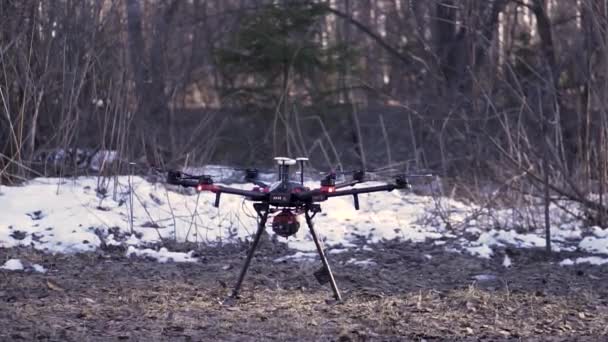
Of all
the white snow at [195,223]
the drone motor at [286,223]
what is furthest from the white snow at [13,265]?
the drone motor at [286,223]

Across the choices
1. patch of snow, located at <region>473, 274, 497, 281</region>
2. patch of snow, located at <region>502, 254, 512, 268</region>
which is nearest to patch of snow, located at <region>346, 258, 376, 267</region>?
patch of snow, located at <region>473, 274, 497, 281</region>

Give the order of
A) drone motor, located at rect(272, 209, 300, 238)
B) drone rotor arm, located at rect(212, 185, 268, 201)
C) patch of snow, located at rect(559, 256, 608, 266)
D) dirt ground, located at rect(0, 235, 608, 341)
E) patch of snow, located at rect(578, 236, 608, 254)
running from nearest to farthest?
1. dirt ground, located at rect(0, 235, 608, 341)
2. drone rotor arm, located at rect(212, 185, 268, 201)
3. drone motor, located at rect(272, 209, 300, 238)
4. patch of snow, located at rect(559, 256, 608, 266)
5. patch of snow, located at rect(578, 236, 608, 254)

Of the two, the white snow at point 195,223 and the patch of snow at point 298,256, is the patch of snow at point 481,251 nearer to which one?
the white snow at point 195,223

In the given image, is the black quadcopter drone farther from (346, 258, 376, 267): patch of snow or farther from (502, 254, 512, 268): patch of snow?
(502, 254, 512, 268): patch of snow

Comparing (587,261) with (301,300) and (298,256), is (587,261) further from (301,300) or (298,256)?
(301,300)

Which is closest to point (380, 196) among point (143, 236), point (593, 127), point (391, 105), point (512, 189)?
point (512, 189)

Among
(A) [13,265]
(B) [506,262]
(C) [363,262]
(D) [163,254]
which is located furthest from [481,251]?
(A) [13,265]
